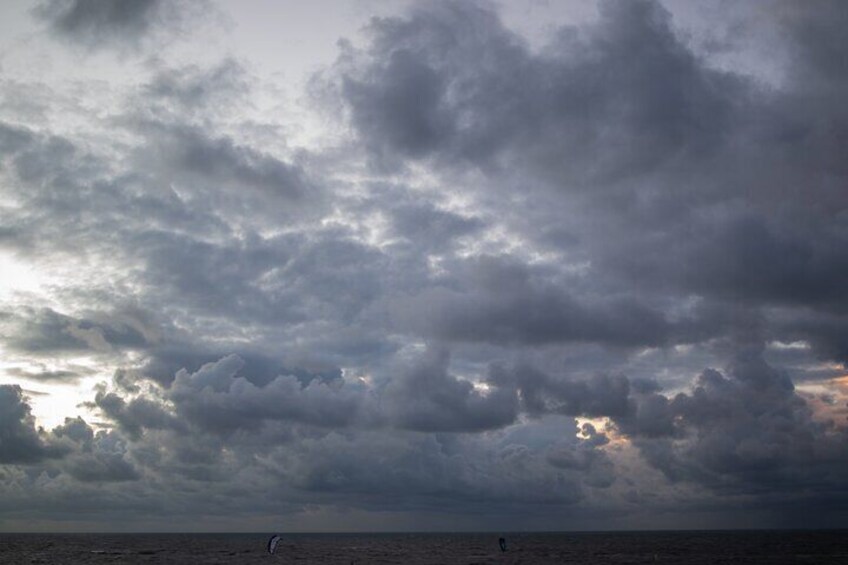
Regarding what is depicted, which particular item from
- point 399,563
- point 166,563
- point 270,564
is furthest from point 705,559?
point 166,563

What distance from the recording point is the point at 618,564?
155 m

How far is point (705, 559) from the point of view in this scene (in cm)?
16525

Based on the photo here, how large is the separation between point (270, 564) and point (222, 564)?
10952mm

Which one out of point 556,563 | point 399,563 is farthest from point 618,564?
point 399,563

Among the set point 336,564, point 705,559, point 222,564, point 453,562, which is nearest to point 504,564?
point 453,562

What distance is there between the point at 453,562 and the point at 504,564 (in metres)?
12.4

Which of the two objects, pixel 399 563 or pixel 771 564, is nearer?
pixel 771 564

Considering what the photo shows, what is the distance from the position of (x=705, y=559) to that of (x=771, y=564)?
2175 centimetres

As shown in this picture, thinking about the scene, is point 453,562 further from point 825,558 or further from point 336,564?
point 825,558

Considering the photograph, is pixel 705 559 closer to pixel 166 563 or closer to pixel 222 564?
pixel 222 564

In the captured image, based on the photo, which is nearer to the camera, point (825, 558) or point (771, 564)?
point (771, 564)

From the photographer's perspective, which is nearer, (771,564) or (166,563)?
(771,564)

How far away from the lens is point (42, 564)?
15400cm

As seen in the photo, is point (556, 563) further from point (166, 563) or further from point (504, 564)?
point (166, 563)
